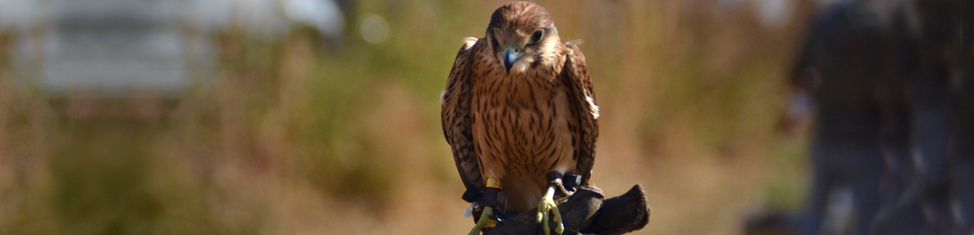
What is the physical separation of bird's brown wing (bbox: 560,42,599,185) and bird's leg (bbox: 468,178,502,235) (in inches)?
10.6

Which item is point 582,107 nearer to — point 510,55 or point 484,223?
point 510,55

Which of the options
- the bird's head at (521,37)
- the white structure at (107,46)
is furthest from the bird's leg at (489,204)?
the white structure at (107,46)

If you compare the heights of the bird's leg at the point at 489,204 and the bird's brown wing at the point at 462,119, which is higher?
the bird's brown wing at the point at 462,119

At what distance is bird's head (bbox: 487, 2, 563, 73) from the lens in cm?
283

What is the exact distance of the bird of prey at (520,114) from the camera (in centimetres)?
288

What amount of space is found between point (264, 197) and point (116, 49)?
8.14 feet

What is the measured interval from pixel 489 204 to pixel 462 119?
1.07ft

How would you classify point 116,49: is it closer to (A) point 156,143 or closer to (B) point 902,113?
(A) point 156,143

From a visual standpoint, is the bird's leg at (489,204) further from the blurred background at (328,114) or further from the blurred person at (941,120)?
the blurred person at (941,120)

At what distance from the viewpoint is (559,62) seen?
3.00 m

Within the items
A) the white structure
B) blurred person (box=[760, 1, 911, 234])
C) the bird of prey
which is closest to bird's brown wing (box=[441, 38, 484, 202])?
the bird of prey

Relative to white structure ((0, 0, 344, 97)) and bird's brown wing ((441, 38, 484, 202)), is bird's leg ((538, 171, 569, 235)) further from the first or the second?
white structure ((0, 0, 344, 97))

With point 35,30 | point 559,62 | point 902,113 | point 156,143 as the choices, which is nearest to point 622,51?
point 902,113

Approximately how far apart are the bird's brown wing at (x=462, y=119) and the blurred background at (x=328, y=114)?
2.23 meters
